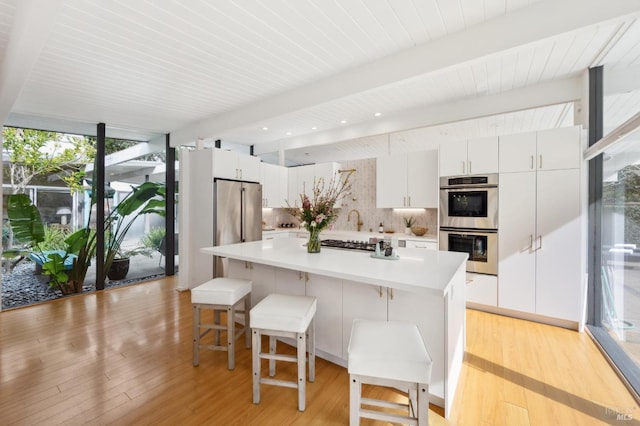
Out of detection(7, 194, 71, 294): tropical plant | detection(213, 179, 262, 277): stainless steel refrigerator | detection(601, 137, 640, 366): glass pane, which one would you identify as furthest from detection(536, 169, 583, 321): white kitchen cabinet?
detection(7, 194, 71, 294): tropical plant

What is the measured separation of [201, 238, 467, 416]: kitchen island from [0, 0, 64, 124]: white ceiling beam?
198cm

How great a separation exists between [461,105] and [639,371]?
3.06 meters

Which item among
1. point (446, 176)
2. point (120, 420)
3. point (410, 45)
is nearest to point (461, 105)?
point (446, 176)

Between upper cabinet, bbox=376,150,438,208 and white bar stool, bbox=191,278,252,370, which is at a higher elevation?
upper cabinet, bbox=376,150,438,208

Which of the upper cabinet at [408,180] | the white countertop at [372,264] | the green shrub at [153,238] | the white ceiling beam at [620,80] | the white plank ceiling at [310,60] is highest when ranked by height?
the white plank ceiling at [310,60]

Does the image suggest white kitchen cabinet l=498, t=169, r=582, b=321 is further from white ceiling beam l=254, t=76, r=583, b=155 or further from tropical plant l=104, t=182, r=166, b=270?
tropical plant l=104, t=182, r=166, b=270

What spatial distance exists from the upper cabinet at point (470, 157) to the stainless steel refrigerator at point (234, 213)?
300 cm

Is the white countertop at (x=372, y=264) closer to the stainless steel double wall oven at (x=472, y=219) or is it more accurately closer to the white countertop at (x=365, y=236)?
the stainless steel double wall oven at (x=472, y=219)

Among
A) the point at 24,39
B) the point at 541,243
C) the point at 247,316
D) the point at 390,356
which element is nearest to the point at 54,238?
the point at 24,39

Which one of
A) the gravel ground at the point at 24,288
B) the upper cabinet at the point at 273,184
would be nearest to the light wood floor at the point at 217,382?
the gravel ground at the point at 24,288

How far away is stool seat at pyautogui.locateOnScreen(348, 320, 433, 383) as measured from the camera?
132cm

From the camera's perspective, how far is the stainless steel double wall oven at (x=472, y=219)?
11.3 ft

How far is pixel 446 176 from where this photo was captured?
12.4ft

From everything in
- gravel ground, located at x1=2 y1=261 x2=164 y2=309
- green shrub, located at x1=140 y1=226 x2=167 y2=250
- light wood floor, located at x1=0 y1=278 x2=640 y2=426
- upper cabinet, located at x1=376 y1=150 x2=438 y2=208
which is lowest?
light wood floor, located at x1=0 y1=278 x2=640 y2=426
